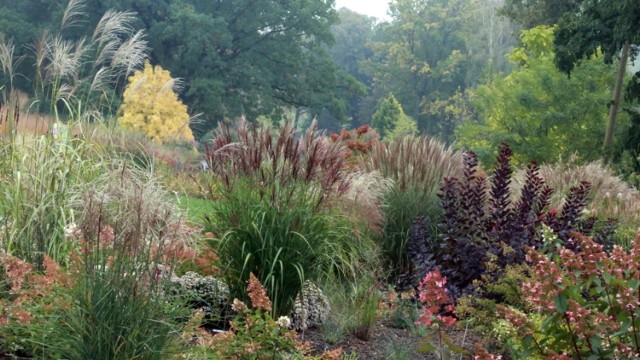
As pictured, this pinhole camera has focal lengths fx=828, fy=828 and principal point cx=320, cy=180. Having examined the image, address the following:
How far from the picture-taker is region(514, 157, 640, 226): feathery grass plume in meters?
10.5

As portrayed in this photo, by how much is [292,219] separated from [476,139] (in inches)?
809

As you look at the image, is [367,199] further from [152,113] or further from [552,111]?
[152,113]

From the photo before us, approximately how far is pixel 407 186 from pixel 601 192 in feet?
16.1

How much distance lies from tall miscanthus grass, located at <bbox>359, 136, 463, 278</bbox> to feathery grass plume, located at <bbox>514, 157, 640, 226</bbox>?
6.45 feet

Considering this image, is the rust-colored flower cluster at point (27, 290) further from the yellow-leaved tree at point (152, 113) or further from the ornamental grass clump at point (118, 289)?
the yellow-leaved tree at point (152, 113)

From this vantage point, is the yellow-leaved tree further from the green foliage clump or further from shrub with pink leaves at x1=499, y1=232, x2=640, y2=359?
shrub with pink leaves at x1=499, y1=232, x2=640, y2=359

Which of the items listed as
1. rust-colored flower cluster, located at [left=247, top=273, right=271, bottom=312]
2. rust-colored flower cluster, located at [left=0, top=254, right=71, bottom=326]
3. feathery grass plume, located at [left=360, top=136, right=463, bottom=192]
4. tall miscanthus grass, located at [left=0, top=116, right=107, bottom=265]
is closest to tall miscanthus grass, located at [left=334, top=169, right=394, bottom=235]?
feathery grass plume, located at [left=360, top=136, right=463, bottom=192]

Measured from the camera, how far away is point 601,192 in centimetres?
1212

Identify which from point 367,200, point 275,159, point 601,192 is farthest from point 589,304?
point 601,192

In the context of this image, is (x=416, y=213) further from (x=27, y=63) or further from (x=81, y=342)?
(x=27, y=63)

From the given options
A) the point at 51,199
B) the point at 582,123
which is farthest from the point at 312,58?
the point at 51,199

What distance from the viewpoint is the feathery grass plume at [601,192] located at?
34.5 ft

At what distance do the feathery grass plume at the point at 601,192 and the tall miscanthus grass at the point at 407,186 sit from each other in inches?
77.4

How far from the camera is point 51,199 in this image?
5.39 metres
